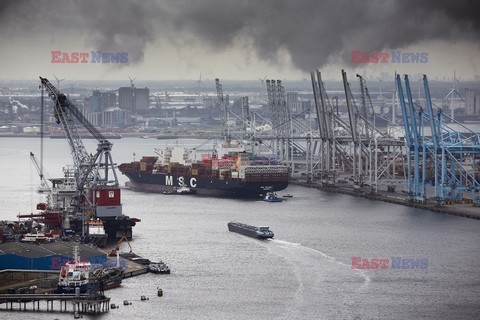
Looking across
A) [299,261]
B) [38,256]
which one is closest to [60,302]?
[38,256]

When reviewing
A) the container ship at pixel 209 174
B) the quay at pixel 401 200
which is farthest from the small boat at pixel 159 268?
the container ship at pixel 209 174

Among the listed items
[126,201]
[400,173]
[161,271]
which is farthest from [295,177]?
[161,271]

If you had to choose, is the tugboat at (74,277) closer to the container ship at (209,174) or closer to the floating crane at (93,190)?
the floating crane at (93,190)

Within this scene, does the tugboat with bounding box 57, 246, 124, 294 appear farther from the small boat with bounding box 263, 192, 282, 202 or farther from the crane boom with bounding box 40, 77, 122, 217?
the small boat with bounding box 263, 192, 282, 202

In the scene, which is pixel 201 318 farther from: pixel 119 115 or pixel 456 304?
pixel 119 115

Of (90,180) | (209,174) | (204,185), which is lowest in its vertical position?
(204,185)

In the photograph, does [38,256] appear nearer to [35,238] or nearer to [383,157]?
[35,238]

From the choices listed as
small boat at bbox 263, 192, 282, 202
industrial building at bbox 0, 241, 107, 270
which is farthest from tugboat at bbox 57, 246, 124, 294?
small boat at bbox 263, 192, 282, 202
